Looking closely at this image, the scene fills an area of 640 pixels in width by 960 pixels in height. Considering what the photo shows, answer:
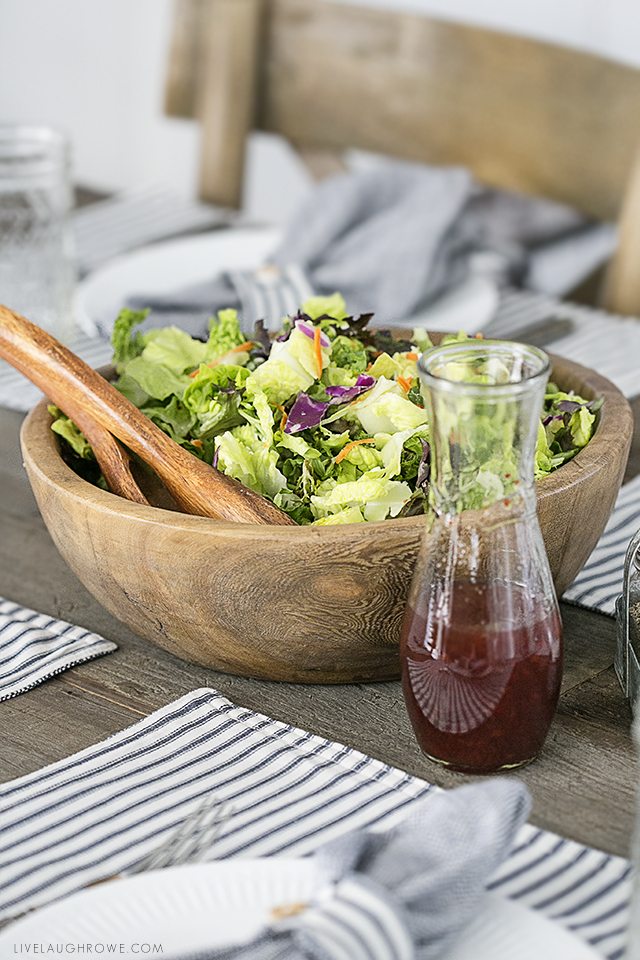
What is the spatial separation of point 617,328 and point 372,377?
2.30 ft

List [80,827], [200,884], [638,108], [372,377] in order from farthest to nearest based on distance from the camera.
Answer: [638,108] → [372,377] → [80,827] → [200,884]

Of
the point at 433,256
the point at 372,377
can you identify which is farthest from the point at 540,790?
the point at 433,256

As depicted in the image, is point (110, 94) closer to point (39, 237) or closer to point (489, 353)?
point (39, 237)

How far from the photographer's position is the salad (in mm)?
886

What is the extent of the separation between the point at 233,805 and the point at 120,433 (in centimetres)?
30

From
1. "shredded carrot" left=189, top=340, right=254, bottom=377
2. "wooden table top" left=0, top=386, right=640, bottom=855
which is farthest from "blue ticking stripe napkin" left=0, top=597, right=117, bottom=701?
"shredded carrot" left=189, top=340, right=254, bottom=377

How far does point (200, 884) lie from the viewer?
2.05 feet

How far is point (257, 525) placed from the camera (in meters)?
0.81

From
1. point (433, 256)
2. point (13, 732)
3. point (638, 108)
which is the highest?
point (638, 108)

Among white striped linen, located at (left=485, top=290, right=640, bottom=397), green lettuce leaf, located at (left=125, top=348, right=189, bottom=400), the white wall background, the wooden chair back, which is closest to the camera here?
green lettuce leaf, located at (left=125, top=348, right=189, bottom=400)

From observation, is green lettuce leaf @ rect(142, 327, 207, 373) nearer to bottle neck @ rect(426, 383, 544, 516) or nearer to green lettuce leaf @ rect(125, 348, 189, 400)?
green lettuce leaf @ rect(125, 348, 189, 400)

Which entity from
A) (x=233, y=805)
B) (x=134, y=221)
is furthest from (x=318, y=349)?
(x=134, y=221)

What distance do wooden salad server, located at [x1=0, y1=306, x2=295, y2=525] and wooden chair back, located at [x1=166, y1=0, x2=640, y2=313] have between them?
1.02 meters

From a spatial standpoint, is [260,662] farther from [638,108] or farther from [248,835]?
[638,108]
